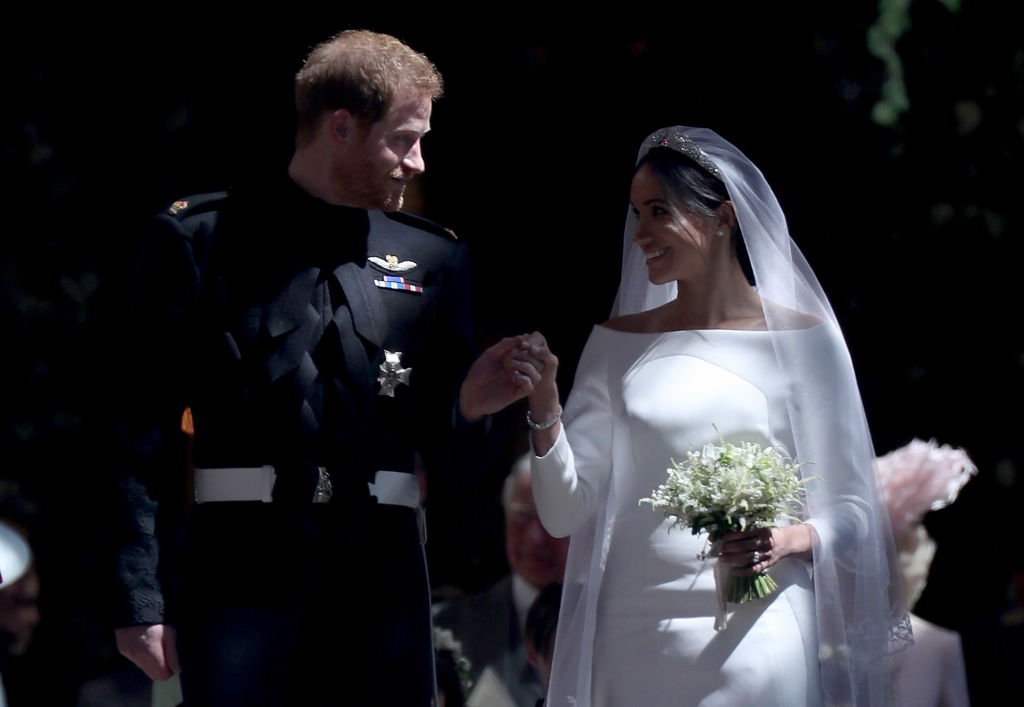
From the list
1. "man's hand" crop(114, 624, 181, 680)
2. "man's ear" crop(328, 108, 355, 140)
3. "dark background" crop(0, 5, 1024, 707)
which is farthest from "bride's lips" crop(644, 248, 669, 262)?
"dark background" crop(0, 5, 1024, 707)

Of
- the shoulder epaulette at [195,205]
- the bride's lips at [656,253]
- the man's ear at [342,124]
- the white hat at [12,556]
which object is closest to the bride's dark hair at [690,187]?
the bride's lips at [656,253]

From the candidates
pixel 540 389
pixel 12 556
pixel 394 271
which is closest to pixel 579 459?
pixel 540 389

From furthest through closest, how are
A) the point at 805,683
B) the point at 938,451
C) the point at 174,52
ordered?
the point at 174,52 → the point at 938,451 → the point at 805,683

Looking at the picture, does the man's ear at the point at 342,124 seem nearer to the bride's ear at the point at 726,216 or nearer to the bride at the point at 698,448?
the bride at the point at 698,448

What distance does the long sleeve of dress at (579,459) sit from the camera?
5285 mm

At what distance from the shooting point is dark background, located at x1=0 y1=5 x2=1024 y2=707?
754 centimetres

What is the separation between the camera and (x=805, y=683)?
511 cm

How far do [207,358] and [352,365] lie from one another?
1.10ft

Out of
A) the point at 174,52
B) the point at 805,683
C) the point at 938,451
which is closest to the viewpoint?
the point at 805,683

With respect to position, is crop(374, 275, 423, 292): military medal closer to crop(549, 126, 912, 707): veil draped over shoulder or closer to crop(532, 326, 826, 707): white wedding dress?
crop(532, 326, 826, 707): white wedding dress

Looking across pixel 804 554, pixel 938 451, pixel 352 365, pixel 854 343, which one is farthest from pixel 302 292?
pixel 854 343

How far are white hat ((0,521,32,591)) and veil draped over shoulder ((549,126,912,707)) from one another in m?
1.86

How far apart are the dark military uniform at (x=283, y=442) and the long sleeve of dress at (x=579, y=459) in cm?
24

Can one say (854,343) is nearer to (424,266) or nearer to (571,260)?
(571,260)
